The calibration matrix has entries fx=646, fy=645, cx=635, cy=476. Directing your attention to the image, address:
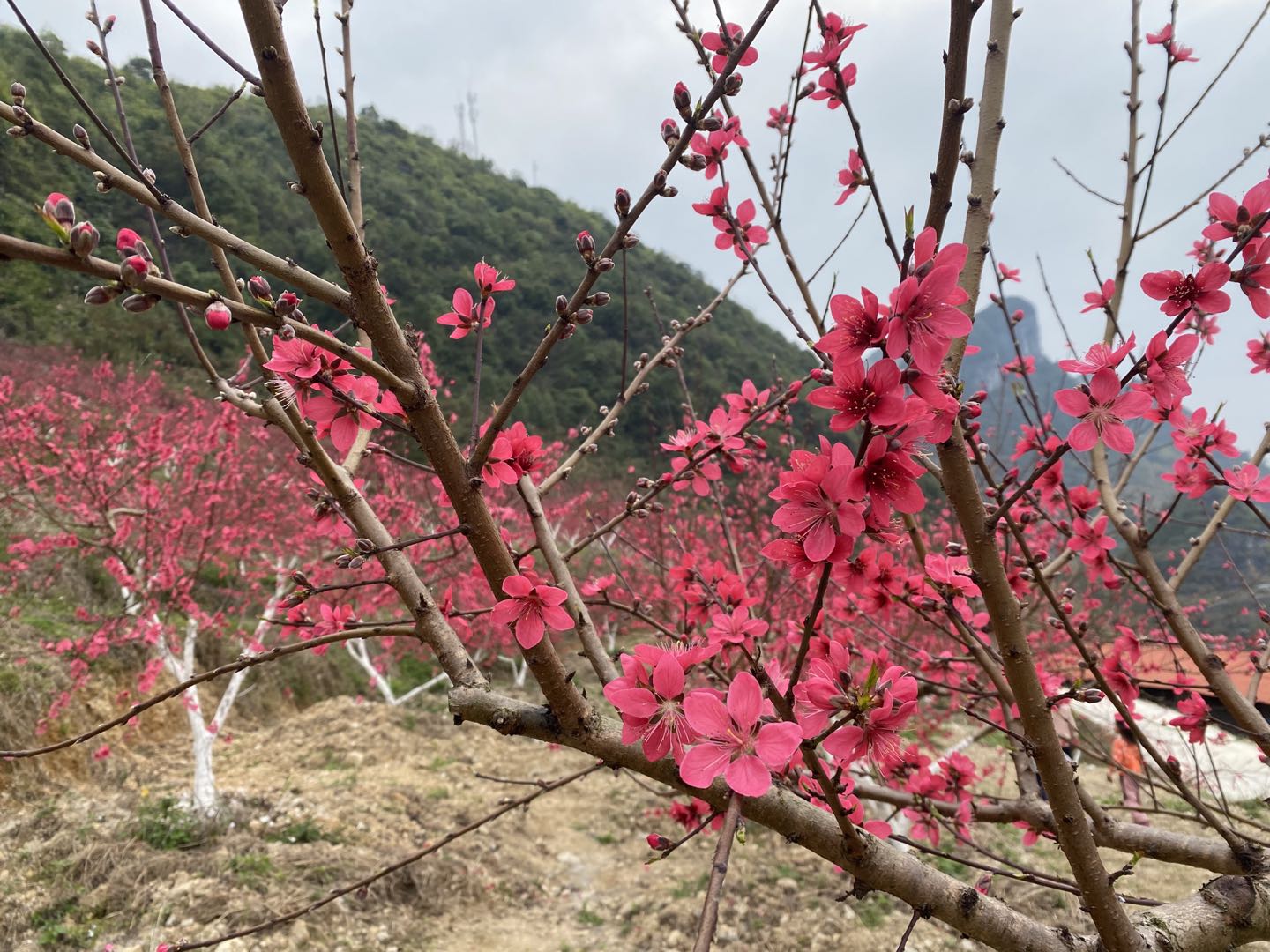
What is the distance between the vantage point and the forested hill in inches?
605

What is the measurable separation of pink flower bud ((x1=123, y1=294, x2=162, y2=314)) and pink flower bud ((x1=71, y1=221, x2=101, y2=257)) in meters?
0.05

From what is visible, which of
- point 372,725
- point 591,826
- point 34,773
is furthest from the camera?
point 372,725

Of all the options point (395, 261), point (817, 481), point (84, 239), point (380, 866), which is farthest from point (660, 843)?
point (395, 261)

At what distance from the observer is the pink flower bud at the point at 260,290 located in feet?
2.66

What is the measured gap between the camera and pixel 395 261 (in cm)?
1942

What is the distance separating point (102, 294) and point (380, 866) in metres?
5.06

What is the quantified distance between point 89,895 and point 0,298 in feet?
57.0

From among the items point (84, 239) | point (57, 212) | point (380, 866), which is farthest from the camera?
point (380, 866)

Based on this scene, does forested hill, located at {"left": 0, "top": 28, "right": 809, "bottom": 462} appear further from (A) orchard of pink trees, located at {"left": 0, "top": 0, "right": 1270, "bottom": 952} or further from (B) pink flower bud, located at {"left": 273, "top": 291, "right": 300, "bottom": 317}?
(B) pink flower bud, located at {"left": 273, "top": 291, "right": 300, "bottom": 317}

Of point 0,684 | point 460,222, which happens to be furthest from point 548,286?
point 0,684

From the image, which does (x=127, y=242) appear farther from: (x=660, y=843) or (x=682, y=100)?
(x=660, y=843)

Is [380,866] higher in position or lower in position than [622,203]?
lower

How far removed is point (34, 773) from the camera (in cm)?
492

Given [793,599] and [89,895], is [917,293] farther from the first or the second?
[793,599]
